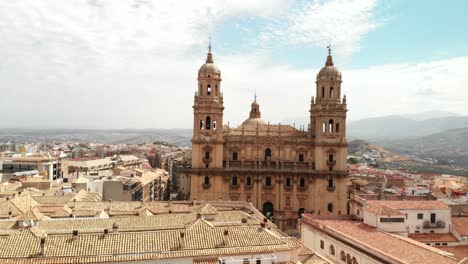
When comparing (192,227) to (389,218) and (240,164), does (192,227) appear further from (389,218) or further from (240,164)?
(240,164)

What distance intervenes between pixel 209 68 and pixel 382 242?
32362mm

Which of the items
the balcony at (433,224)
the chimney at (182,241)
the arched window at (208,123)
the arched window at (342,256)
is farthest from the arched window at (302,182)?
the chimney at (182,241)

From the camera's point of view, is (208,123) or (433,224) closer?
(433,224)

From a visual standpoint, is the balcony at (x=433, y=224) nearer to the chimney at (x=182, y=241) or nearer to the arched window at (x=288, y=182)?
the chimney at (x=182, y=241)

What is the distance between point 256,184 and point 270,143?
5.00m

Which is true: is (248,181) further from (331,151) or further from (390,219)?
(390,219)

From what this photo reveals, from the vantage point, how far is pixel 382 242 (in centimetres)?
2655

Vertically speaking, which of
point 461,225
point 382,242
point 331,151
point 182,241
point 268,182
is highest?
point 331,151

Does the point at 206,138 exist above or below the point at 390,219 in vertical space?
above

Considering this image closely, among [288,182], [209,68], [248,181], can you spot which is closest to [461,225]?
[288,182]

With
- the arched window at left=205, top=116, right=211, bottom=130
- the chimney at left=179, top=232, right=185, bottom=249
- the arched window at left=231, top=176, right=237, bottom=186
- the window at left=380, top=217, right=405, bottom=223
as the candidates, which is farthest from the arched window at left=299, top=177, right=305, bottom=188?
the chimney at left=179, top=232, right=185, bottom=249

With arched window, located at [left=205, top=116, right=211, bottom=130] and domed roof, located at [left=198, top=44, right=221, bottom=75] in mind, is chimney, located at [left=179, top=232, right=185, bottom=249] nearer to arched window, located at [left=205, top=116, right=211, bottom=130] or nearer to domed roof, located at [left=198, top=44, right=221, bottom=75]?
arched window, located at [left=205, top=116, right=211, bottom=130]

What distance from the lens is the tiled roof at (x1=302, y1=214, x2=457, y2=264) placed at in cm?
2309

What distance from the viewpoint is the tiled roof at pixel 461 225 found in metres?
33.3
